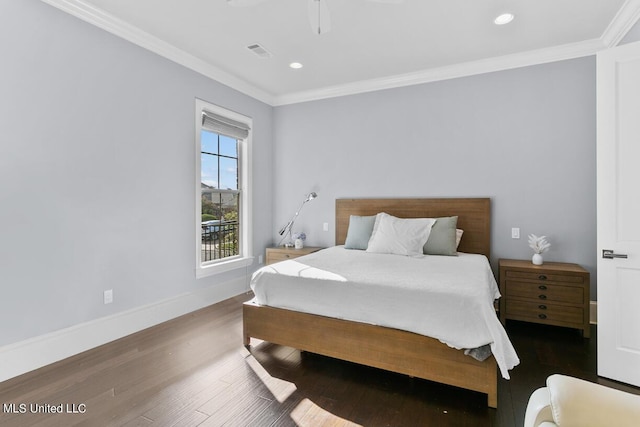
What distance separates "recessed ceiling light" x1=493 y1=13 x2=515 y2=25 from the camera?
2.69 m

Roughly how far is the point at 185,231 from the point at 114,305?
980 mm

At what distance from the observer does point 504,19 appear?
2.75m

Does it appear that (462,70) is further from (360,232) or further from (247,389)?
(247,389)

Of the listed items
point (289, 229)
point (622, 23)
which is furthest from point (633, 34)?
point (289, 229)

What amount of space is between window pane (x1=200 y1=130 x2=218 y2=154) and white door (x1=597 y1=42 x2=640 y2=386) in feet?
12.1

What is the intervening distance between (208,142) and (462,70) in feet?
10.1

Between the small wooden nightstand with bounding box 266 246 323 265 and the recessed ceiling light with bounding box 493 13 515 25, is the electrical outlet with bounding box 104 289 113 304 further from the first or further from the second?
the recessed ceiling light with bounding box 493 13 515 25

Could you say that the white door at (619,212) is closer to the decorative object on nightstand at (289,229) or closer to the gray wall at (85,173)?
the decorative object on nightstand at (289,229)

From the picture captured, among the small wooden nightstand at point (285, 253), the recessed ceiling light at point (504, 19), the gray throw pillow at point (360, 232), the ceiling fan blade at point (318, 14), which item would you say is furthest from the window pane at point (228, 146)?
the recessed ceiling light at point (504, 19)

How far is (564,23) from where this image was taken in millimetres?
2818

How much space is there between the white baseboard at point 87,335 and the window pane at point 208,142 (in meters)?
1.67

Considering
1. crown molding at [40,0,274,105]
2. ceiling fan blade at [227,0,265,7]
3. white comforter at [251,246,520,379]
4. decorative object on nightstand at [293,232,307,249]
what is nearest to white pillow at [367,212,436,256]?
white comforter at [251,246,520,379]

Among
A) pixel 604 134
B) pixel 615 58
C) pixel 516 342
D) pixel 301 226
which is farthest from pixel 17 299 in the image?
pixel 615 58

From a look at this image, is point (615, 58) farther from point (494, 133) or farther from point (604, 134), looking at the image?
point (494, 133)
